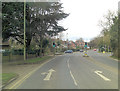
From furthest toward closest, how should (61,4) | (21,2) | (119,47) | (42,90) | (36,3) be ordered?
(61,4) < (119,47) < (36,3) < (21,2) < (42,90)

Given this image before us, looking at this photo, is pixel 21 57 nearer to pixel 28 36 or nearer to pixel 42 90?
pixel 28 36

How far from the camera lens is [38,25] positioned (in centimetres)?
3017

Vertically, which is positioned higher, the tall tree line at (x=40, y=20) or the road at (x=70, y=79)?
the tall tree line at (x=40, y=20)

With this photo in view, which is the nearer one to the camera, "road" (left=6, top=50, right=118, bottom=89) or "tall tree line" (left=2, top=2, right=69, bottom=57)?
"road" (left=6, top=50, right=118, bottom=89)

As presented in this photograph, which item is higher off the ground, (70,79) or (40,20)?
(40,20)

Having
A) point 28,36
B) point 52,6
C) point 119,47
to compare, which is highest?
point 52,6

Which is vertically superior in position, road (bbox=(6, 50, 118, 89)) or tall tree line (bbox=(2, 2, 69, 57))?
tall tree line (bbox=(2, 2, 69, 57))

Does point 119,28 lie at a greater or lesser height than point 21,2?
lesser

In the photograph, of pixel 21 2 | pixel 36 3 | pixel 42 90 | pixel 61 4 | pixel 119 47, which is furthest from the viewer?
pixel 61 4

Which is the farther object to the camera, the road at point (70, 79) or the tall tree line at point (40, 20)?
the tall tree line at point (40, 20)

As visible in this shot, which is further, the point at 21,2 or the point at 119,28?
the point at 119,28

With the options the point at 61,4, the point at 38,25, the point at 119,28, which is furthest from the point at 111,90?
the point at 61,4

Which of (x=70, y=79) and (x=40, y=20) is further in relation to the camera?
(x=40, y=20)

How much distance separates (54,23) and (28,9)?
6663 mm
